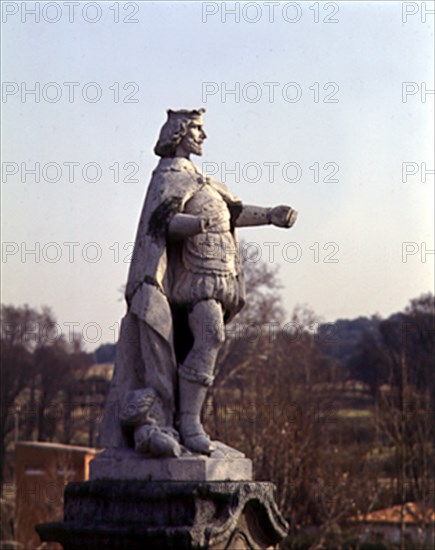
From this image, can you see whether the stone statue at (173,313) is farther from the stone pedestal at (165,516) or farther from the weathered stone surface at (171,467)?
the stone pedestal at (165,516)

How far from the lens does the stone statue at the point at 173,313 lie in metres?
10.3

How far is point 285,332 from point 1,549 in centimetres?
1039

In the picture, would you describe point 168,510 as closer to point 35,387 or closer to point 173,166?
point 173,166

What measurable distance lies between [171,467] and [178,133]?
2596 mm

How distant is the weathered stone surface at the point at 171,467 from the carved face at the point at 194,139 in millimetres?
2296

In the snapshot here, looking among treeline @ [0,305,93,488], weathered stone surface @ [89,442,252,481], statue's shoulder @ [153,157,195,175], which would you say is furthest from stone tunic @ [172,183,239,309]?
treeline @ [0,305,93,488]

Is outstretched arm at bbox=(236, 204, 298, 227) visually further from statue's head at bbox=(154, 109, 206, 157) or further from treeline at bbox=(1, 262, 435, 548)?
treeline at bbox=(1, 262, 435, 548)

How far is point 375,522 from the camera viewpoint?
3312 cm

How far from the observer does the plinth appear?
971 cm

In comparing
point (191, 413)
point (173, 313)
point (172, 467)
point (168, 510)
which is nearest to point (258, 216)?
point (173, 313)

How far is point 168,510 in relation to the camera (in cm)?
979

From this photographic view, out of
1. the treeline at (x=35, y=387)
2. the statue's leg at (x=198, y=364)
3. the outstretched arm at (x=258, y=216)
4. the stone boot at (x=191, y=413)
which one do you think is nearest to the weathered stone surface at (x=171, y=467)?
the stone boot at (x=191, y=413)

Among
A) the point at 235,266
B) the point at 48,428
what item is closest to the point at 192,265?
the point at 235,266

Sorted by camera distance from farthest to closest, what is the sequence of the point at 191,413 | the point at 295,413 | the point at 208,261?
1. the point at 295,413
2. the point at 208,261
3. the point at 191,413
